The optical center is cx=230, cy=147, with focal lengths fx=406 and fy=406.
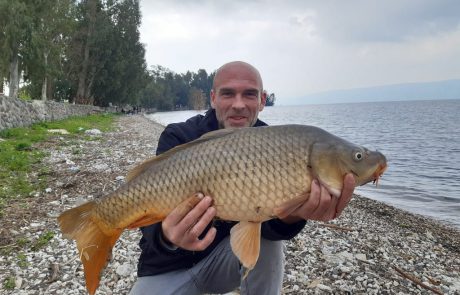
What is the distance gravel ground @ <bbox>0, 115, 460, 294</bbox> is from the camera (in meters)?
3.56

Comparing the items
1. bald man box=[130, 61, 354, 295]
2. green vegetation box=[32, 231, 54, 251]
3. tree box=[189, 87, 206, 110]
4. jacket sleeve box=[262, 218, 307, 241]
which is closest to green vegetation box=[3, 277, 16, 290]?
green vegetation box=[32, 231, 54, 251]

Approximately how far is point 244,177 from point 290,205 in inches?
10.8

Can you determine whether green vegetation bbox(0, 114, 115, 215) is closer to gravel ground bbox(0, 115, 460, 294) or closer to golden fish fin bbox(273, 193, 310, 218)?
gravel ground bbox(0, 115, 460, 294)

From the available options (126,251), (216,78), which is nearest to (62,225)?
(216,78)

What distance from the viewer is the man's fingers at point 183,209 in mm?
2066

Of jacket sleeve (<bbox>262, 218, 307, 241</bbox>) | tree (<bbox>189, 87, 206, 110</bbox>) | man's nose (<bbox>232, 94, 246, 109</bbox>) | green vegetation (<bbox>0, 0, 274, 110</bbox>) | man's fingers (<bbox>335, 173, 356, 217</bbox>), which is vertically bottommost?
tree (<bbox>189, 87, 206, 110</bbox>)

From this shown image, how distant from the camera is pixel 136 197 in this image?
2.16 metres

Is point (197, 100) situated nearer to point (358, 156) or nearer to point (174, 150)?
point (174, 150)

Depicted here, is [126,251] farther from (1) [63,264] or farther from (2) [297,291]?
(2) [297,291]

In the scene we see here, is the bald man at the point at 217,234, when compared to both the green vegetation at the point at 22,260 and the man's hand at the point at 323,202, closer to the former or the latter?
the man's hand at the point at 323,202

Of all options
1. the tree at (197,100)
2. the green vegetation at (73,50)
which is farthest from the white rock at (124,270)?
the tree at (197,100)

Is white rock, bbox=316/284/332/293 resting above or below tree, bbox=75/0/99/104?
below

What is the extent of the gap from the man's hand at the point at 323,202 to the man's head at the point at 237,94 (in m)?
1.03

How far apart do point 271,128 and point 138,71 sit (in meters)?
40.7
